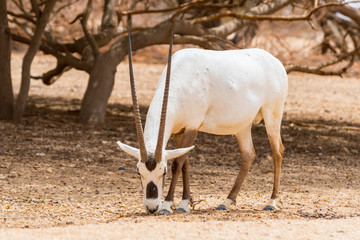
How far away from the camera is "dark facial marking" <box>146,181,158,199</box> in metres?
5.13

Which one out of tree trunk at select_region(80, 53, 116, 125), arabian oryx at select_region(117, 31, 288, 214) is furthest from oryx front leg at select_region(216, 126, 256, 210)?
tree trunk at select_region(80, 53, 116, 125)

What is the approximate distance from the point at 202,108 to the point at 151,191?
96 cm

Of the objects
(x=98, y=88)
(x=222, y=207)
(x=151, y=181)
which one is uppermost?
(x=151, y=181)

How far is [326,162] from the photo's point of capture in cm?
912

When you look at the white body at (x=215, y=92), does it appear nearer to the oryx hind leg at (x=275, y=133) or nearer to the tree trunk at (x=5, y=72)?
the oryx hind leg at (x=275, y=133)

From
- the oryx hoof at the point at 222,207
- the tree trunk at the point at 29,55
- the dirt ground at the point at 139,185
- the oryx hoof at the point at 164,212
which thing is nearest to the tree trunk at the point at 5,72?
the tree trunk at the point at 29,55

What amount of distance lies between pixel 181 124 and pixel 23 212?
157 centimetres

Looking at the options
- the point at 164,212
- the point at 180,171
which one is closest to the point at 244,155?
the point at 180,171

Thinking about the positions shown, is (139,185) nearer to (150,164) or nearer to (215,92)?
(215,92)

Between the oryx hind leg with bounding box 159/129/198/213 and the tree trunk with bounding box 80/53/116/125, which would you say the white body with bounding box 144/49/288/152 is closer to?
the oryx hind leg with bounding box 159/129/198/213

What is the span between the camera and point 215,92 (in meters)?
5.82

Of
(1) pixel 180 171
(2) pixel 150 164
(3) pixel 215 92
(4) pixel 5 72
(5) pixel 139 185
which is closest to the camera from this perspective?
(2) pixel 150 164

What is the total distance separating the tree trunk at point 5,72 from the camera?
10.7 meters

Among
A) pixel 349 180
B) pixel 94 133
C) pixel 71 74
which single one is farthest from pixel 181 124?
pixel 71 74
